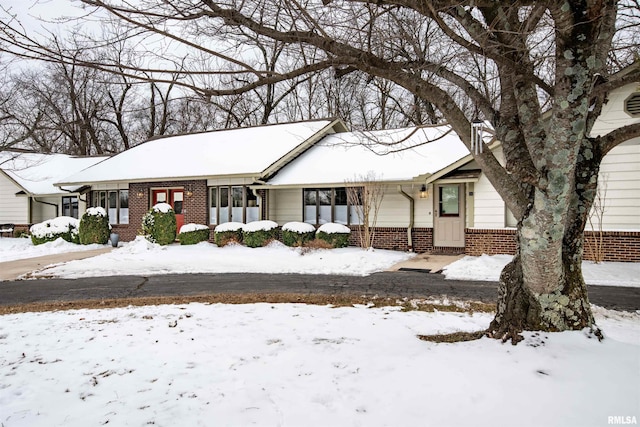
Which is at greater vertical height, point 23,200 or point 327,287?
point 23,200

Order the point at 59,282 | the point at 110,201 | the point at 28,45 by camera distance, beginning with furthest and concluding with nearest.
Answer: the point at 110,201 < the point at 59,282 < the point at 28,45

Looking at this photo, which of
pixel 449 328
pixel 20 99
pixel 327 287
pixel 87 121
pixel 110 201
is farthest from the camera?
pixel 87 121

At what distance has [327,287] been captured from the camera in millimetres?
8391

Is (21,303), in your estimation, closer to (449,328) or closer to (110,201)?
(449,328)

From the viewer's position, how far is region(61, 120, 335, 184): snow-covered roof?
1700 centimetres

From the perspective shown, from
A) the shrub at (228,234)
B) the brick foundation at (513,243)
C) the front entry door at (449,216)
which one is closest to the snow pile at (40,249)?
the shrub at (228,234)

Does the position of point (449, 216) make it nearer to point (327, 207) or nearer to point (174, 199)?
point (327, 207)

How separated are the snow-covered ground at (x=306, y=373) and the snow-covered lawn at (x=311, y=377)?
0.01 metres

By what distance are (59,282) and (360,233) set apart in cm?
912

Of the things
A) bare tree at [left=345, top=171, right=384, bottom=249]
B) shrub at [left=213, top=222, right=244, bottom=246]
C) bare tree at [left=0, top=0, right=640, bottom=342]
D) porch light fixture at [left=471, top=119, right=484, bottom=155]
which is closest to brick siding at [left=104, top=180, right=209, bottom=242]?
shrub at [left=213, top=222, right=244, bottom=246]

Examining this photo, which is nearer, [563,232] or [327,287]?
[563,232]

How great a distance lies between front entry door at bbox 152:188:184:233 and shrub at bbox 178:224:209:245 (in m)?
1.91

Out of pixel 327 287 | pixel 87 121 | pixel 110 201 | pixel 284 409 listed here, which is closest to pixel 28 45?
pixel 284 409

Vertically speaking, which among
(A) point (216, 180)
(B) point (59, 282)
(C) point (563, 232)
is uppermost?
(A) point (216, 180)
